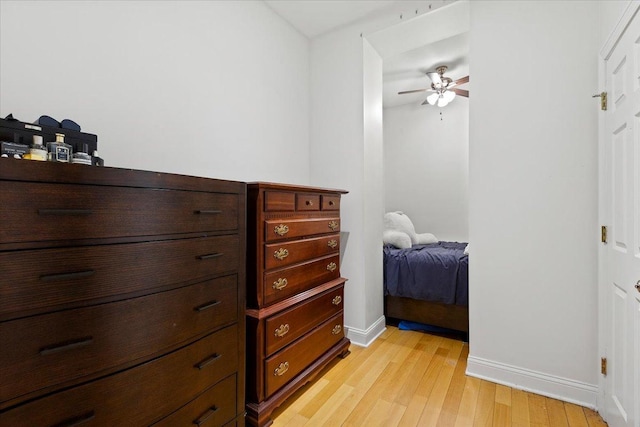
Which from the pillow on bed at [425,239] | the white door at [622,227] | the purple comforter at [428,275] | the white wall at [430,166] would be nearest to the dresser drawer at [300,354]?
the purple comforter at [428,275]

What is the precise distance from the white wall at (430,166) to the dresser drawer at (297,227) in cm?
275

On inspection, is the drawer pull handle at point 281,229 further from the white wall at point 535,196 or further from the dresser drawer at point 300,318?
the white wall at point 535,196

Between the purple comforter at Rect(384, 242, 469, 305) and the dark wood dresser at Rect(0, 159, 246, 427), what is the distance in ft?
5.94

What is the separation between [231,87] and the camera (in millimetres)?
2021

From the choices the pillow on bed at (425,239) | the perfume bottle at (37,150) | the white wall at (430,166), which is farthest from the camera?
the white wall at (430,166)

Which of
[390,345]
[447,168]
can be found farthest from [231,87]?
[447,168]

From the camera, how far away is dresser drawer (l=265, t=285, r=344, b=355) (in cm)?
159

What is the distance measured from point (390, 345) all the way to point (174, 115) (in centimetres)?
231

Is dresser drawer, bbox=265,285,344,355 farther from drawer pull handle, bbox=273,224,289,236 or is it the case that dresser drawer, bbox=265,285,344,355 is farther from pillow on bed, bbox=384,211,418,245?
pillow on bed, bbox=384,211,418,245

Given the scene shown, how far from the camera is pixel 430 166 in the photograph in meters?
4.50

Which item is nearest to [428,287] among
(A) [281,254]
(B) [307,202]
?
(B) [307,202]

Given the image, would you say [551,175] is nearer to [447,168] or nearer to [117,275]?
[117,275]

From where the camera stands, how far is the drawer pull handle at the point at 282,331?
5.31ft

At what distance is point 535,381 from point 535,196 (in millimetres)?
1142
